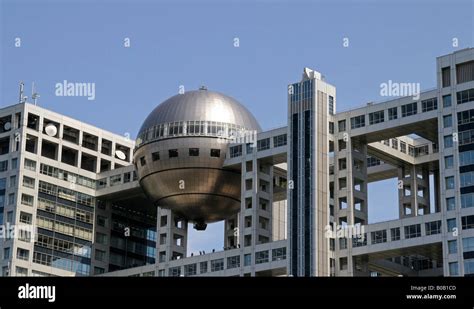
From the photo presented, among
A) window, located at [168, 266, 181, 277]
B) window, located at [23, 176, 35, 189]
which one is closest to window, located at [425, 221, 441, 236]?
window, located at [168, 266, 181, 277]

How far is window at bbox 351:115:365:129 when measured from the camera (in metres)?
121

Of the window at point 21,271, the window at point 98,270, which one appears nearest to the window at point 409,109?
the window at point 98,270

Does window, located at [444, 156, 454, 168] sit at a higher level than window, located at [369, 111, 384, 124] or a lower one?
lower

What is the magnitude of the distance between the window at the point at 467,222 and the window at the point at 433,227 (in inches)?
142

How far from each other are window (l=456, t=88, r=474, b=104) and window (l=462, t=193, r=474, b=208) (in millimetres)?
10959

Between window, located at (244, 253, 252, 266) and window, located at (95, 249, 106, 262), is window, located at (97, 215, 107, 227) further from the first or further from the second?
window, located at (244, 253, 252, 266)

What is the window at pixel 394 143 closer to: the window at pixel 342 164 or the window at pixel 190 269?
the window at pixel 342 164

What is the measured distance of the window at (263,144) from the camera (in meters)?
130

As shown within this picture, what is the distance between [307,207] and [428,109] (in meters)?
18.8

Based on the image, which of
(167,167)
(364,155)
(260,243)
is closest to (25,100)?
(167,167)

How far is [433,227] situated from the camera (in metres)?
112

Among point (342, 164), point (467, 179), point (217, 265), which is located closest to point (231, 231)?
point (217, 265)

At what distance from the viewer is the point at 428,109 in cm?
11581

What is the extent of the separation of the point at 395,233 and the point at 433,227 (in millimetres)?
5326
